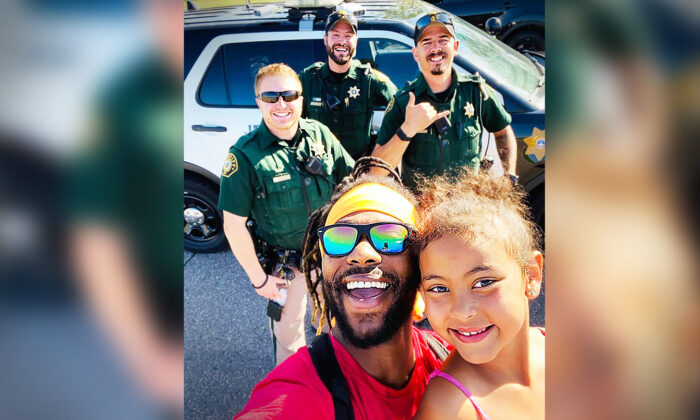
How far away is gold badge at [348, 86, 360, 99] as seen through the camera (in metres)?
3.89

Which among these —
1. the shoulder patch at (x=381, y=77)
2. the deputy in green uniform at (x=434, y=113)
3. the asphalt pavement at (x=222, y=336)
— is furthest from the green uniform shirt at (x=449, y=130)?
the asphalt pavement at (x=222, y=336)

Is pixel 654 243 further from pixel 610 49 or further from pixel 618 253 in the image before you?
pixel 610 49

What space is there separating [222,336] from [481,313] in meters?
2.99

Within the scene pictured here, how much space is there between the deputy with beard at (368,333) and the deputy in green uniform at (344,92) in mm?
2028

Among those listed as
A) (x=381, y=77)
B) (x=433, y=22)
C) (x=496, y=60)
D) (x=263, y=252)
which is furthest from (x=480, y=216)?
(x=496, y=60)

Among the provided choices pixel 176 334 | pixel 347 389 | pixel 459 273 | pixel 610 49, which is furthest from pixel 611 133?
pixel 347 389

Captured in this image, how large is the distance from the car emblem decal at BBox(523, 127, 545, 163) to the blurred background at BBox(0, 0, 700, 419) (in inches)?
151

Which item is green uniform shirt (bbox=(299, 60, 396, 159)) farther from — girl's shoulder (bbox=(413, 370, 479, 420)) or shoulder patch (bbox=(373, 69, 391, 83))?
girl's shoulder (bbox=(413, 370, 479, 420))

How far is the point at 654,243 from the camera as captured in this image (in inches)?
18.6

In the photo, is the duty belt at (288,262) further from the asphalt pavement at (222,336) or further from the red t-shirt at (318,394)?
the red t-shirt at (318,394)

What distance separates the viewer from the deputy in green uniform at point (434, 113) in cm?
349

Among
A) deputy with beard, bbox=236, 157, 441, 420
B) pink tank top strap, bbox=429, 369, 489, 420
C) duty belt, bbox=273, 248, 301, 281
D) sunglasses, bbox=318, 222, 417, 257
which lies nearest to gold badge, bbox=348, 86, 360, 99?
duty belt, bbox=273, 248, 301, 281

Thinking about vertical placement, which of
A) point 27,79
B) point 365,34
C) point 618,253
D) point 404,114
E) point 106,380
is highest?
point 365,34

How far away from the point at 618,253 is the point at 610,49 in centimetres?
17
